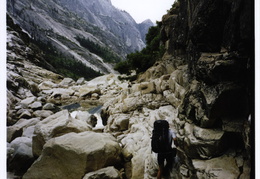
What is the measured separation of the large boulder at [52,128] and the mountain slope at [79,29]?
28.6m

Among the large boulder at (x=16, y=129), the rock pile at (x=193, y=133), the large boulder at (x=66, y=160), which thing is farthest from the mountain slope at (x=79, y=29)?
the large boulder at (x=66, y=160)

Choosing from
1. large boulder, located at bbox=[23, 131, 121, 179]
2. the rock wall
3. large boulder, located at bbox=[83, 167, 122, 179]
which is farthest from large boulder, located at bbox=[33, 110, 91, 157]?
the rock wall

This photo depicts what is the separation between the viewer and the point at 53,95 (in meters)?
19.3

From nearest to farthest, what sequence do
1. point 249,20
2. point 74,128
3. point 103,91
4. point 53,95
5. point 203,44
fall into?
1. point 249,20
2. point 203,44
3. point 74,128
4. point 53,95
5. point 103,91

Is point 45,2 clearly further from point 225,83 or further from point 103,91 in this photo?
point 225,83

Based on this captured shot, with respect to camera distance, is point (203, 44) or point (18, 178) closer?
point (203, 44)

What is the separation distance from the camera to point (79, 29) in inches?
3339

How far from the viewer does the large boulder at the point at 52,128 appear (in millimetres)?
4766

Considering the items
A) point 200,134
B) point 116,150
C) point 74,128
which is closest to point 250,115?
point 200,134

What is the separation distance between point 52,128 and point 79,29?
301 feet

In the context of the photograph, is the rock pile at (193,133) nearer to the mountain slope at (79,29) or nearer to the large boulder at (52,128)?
the large boulder at (52,128)

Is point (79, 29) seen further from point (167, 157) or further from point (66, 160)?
point (167, 157)

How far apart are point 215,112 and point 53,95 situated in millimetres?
20225

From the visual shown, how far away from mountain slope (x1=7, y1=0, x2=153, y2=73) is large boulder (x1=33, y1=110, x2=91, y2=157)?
94.0ft
